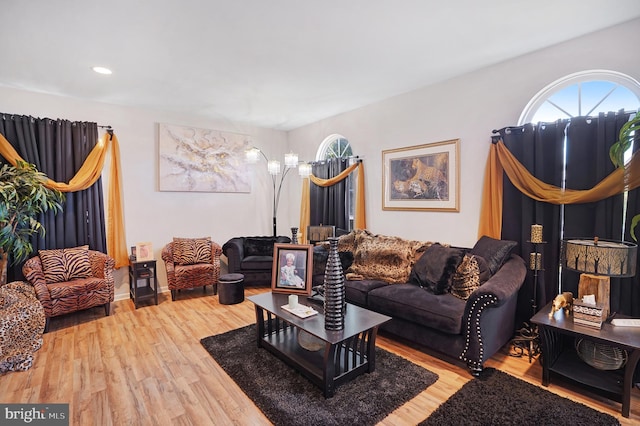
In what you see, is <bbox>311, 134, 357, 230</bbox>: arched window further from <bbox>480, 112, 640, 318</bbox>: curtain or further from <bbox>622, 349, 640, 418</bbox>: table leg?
<bbox>622, 349, 640, 418</bbox>: table leg

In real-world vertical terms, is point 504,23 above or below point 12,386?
above

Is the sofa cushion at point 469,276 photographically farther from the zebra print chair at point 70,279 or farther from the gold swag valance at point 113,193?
the gold swag valance at point 113,193

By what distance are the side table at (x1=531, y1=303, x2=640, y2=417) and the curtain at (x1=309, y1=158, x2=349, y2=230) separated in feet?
9.29

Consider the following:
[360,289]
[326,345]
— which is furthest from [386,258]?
[326,345]

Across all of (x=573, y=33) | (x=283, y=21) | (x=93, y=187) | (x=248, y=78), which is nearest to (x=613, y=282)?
(x=573, y=33)

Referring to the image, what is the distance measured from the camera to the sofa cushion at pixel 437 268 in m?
2.89

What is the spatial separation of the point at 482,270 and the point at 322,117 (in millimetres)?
3391

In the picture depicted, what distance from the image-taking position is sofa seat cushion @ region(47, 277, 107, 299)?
329 centimetres

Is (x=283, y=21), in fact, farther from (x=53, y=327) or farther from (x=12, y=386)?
(x=53, y=327)

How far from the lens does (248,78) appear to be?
3420mm

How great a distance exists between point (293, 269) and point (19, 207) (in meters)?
2.95

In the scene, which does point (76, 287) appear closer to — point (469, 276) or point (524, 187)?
point (469, 276)

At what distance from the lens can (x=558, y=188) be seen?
272 centimetres

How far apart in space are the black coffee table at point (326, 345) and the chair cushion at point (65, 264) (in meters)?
2.42
